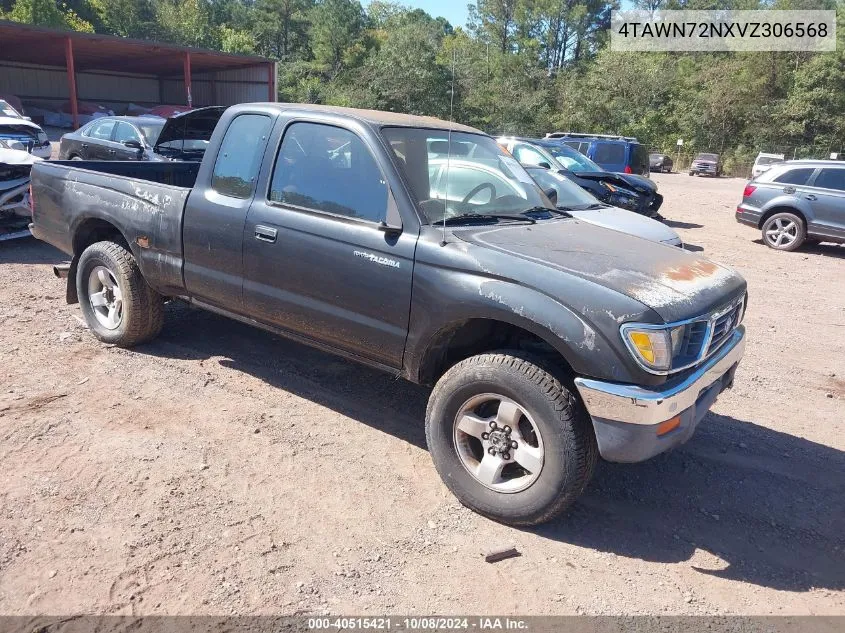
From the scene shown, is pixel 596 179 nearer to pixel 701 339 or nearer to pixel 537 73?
pixel 701 339

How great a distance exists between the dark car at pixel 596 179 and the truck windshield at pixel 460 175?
7025mm

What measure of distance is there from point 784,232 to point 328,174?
37.0 ft

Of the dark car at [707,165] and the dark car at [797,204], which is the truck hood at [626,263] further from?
the dark car at [707,165]

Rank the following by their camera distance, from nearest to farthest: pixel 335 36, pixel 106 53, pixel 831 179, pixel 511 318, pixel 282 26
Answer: pixel 511 318 < pixel 831 179 < pixel 106 53 < pixel 335 36 < pixel 282 26

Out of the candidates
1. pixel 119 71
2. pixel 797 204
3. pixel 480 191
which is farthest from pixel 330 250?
pixel 119 71

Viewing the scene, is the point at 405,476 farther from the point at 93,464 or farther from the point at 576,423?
the point at 93,464

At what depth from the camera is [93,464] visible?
3.71 meters

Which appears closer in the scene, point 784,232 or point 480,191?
point 480,191

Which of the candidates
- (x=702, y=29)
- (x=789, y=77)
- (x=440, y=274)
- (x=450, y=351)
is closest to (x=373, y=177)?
(x=440, y=274)

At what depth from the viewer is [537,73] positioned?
56.6m

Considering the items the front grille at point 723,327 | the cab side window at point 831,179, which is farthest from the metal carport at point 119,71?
the front grille at point 723,327

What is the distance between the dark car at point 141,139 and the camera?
27.6 feet

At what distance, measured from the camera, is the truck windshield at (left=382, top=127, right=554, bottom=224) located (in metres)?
3.83

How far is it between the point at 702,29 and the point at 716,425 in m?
61.8
